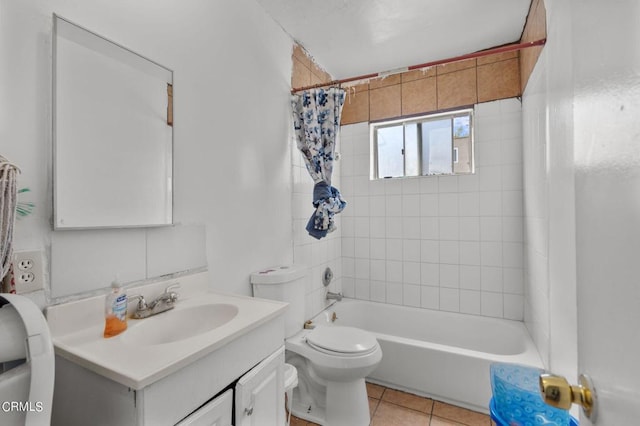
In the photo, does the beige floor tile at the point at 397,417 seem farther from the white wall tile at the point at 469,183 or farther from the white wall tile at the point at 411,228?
the white wall tile at the point at 469,183

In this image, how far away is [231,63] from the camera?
1621 mm

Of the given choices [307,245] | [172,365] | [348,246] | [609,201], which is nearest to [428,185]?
[348,246]

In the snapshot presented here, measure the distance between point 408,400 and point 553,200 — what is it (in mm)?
1524

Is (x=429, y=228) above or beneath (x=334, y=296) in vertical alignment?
above

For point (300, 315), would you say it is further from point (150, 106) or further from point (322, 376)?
point (150, 106)

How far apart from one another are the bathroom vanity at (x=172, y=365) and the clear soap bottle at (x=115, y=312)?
1.1 inches

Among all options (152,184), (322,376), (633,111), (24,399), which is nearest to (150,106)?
(152,184)

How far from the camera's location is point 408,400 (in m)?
1.92

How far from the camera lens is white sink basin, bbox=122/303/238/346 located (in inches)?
40.4

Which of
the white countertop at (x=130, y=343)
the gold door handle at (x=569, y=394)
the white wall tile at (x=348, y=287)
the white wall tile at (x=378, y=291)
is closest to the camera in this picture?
the gold door handle at (x=569, y=394)

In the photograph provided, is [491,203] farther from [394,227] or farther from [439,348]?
[439,348]

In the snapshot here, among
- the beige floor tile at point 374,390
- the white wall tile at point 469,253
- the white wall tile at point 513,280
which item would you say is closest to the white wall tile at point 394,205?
the white wall tile at point 469,253

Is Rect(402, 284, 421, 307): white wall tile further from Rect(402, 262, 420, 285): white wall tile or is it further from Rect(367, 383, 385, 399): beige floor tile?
Rect(367, 383, 385, 399): beige floor tile

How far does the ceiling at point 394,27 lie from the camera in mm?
1827
